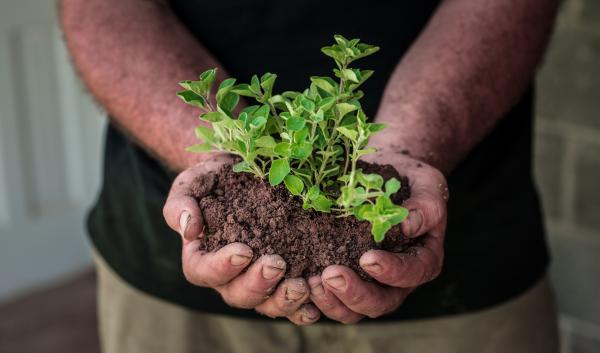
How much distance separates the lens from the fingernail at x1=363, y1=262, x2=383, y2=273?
3.49 feet

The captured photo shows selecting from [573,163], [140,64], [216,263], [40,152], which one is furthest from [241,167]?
[40,152]

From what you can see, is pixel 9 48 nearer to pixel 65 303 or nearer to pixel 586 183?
pixel 65 303

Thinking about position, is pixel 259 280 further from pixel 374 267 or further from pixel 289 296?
pixel 374 267

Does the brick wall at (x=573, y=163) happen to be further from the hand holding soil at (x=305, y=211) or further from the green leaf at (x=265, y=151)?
the green leaf at (x=265, y=151)

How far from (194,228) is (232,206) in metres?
0.07

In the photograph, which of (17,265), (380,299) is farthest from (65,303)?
(380,299)

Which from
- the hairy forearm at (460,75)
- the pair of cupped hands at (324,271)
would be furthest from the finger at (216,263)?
the hairy forearm at (460,75)

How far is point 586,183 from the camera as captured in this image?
2.50m

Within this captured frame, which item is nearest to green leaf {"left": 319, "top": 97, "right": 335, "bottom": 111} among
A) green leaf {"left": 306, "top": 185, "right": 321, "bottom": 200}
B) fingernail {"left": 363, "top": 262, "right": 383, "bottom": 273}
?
green leaf {"left": 306, "top": 185, "right": 321, "bottom": 200}

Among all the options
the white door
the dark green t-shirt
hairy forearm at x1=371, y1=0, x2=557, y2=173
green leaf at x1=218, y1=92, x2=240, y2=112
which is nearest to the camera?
green leaf at x1=218, y1=92, x2=240, y2=112

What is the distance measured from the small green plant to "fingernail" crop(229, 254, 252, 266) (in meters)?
0.10

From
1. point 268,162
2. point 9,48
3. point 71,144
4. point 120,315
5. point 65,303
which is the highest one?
A: point 268,162

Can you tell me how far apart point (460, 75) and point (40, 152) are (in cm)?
224

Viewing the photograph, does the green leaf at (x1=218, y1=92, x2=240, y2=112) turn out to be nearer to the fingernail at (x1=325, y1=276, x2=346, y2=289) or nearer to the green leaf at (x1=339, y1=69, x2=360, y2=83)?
the green leaf at (x1=339, y1=69, x2=360, y2=83)
